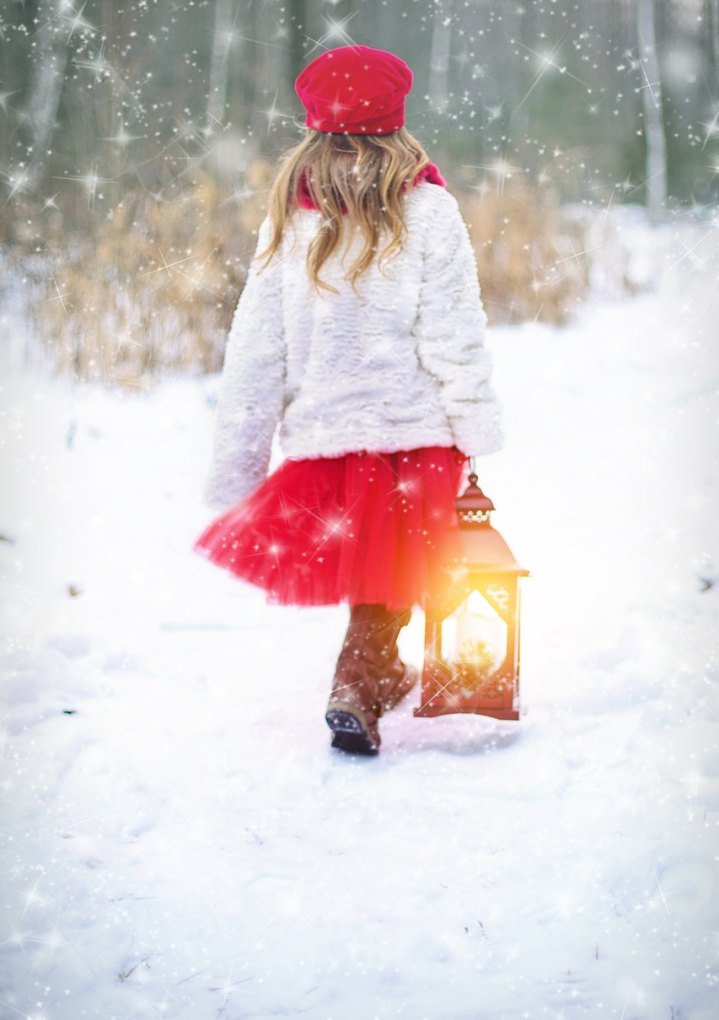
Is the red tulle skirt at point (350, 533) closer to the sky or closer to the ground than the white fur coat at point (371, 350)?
closer to the ground

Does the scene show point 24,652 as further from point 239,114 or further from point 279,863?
point 239,114

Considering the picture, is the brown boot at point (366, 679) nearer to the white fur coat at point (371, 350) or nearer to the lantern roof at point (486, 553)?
the lantern roof at point (486, 553)

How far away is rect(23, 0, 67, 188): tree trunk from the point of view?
1711 mm

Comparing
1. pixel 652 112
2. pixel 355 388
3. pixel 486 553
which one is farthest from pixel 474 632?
pixel 652 112

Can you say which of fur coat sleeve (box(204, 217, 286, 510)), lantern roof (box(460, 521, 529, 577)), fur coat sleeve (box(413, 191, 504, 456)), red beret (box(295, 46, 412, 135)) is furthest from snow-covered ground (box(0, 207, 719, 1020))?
red beret (box(295, 46, 412, 135))

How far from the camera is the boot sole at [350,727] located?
6.09 ft

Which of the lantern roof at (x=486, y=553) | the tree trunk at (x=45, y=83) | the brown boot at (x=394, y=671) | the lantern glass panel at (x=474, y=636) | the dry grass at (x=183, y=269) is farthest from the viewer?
the dry grass at (x=183, y=269)

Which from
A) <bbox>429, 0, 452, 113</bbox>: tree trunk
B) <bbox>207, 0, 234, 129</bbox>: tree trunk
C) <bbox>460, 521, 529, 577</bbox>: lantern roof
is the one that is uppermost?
<bbox>429, 0, 452, 113</bbox>: tree trunk


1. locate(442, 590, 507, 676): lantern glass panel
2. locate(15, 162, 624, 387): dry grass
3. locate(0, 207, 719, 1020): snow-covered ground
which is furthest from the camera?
locate(15, 162, 624, 387): dry grass

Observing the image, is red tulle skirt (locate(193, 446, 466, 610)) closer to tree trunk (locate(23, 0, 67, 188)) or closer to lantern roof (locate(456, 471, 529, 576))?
lantern roof (locate(456, 471, 529, 576))

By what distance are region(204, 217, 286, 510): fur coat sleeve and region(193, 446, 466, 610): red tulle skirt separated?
0.22 feet

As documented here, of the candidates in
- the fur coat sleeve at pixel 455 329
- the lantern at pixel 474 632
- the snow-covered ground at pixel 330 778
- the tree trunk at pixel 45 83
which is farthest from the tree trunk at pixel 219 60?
the lantern at pixel 474 632

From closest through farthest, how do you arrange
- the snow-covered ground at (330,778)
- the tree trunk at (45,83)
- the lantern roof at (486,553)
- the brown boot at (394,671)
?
the snow-covered ground at (330,778) → the tree trunk at (45,83) → the lantern roof at (486,553) → the brown boot at (394,671)

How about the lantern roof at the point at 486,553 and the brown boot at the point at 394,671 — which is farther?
the brown boot at the point at 394,671
